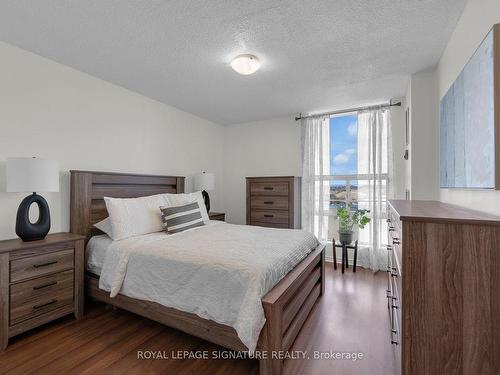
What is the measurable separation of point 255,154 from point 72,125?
2.73 m

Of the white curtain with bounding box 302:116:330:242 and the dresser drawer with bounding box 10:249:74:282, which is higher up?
the white curtain with bounding box 302:116:330:242

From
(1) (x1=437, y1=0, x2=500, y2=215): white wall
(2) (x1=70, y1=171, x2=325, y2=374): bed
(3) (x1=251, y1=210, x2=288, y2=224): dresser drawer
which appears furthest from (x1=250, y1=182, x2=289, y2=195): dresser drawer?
(1) (x1=437, y1=0, x2=500, y2=215): white wall

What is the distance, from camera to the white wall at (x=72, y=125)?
2.08m

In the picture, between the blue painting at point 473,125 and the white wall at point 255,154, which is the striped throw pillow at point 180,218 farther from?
the blue painting at point 473,125

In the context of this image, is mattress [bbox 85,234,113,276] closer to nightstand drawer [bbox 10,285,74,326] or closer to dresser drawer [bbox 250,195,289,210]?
nightstand drawer [bbox 10,285,74,326]

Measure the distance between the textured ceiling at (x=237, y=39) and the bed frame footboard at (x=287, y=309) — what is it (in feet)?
6.14

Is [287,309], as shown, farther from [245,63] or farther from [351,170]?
[351,170]

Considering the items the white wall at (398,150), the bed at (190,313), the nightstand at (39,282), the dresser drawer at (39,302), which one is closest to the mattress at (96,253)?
the bed at (190,313)

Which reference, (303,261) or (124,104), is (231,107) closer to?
(124,104)

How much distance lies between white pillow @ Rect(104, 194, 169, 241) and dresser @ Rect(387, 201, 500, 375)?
227 cm

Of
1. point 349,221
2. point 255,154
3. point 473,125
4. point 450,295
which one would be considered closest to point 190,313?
point 450,295

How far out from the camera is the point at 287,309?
174 cm

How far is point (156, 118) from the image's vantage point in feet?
11.1

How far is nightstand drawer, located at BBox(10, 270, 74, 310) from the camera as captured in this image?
179 cm
